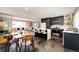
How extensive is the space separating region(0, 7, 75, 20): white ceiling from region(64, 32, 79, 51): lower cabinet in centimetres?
61

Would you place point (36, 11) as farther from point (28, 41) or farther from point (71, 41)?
point (71, 41)

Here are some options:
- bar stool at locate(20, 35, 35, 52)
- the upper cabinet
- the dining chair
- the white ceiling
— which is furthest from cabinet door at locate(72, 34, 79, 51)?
the dining chair

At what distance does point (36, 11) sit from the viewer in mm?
1642

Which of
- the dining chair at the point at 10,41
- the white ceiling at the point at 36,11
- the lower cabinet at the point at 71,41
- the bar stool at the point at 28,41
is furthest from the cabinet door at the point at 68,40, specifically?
the dining chair at the point at 10,41

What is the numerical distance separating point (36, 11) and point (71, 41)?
1163 millimetres

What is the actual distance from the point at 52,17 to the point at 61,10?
10.3 inches

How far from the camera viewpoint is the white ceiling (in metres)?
1.55

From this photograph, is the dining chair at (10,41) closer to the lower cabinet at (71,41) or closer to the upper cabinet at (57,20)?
the upper cabinet at (57,20)

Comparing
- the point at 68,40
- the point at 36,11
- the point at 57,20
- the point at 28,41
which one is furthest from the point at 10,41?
the point at 68,40
